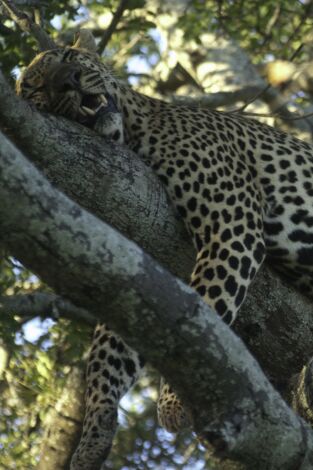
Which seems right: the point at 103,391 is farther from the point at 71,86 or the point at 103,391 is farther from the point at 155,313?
the point at 155,313

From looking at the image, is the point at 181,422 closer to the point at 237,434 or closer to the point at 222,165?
the point at 222,165

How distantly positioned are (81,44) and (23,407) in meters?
3.41

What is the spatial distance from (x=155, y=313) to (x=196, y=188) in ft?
9.18

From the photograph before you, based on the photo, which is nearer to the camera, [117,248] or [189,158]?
[117,248]

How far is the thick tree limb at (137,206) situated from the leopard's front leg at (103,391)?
0.94 meters

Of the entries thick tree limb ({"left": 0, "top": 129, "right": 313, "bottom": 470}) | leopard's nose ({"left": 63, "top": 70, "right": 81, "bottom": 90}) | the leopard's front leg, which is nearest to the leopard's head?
leopard's nose ({"left": 63, "top": 70, "right": 81, "bottom": 90})

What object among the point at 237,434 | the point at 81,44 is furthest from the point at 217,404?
the point at 81,44

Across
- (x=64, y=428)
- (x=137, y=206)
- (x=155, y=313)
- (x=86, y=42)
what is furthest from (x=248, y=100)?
(x=155, y=313)

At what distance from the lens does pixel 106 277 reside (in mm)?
3973

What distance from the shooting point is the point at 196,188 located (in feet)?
22.3

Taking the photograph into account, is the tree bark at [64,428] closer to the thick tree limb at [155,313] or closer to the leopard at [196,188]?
the leopard at [196,188]

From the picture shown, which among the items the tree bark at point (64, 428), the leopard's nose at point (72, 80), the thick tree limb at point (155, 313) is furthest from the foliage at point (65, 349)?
the thick tree limb at point (155, 313)

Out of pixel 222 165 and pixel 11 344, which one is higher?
pixel 222 165

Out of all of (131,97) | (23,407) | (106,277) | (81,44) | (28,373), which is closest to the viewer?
(106,277)
